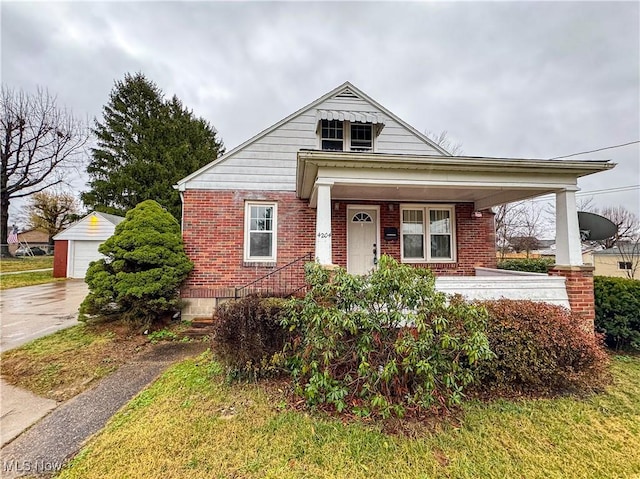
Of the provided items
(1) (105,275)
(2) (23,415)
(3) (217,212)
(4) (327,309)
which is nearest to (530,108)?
(3) (217,212)

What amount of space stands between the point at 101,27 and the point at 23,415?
9.27 meters

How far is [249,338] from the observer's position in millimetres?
3727

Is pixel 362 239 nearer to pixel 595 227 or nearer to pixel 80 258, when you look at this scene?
pixel 595 227

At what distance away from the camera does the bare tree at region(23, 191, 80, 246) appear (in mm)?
29500

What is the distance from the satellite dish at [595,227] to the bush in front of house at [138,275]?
9.69m

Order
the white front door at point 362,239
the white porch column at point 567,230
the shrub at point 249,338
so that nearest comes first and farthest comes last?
the shrub at point 249,338 → the white porch column at point 567,230 → the white front door at point 362,239

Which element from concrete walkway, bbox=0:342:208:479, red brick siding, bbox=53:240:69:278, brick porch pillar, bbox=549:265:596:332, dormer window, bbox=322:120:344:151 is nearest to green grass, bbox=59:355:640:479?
concrete walkway, bbox=0:342:208:479

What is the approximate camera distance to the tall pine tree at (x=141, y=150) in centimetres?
1900

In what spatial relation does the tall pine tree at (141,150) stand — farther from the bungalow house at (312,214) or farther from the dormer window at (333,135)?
the dormer window at (333,135)

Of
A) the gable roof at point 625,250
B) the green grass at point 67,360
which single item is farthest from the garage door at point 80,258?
the gable roof at point 625,250

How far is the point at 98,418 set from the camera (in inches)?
124

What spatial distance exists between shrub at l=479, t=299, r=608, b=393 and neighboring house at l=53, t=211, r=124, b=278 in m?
18.2

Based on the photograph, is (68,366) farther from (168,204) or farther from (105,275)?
(168,204)

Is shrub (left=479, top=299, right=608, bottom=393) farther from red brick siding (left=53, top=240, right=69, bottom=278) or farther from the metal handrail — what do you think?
red brick siding (left=53, top=240, right=69, bottom=278)
